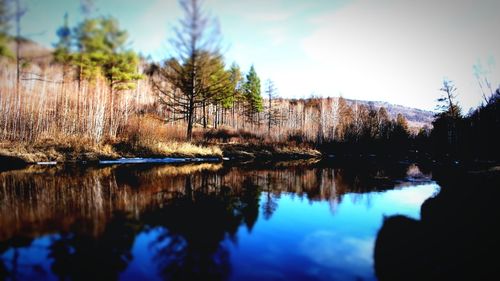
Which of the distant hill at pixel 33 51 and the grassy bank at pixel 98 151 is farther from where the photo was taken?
the distant hill at pixel 33 51

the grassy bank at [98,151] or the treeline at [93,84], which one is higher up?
the treeline at [93,84]

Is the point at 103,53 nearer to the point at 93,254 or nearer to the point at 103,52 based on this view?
the point at 103,52

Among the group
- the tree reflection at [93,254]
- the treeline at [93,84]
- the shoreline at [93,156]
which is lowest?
the tree reflection at [93,254]

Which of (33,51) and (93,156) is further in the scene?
(33,51)

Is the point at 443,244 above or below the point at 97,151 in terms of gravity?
below

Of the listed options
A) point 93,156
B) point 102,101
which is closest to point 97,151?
point 93,156

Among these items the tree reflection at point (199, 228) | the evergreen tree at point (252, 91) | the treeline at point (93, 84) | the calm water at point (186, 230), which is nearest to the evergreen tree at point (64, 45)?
the treeline at point (93, 84)

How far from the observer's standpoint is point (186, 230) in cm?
521

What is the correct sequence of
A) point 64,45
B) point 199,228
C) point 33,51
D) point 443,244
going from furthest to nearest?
1. point 64,45
2. point 33,51
3. point 199,228
4. point 443,244

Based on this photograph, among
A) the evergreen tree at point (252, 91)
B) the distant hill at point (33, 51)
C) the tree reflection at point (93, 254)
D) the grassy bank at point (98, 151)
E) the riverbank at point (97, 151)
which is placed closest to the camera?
the tree reflection at point (93, 254)

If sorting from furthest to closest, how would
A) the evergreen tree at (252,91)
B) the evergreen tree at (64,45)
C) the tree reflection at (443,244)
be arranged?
the evergreen tree at (252,91) → the evergreen tree at (64,45) → the tree reflection at (443,244)

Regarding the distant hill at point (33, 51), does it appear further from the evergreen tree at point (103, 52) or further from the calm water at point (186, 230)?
the calm water at point (186, 230)

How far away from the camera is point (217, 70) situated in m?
21.8

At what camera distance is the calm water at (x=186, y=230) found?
375 centimetres
